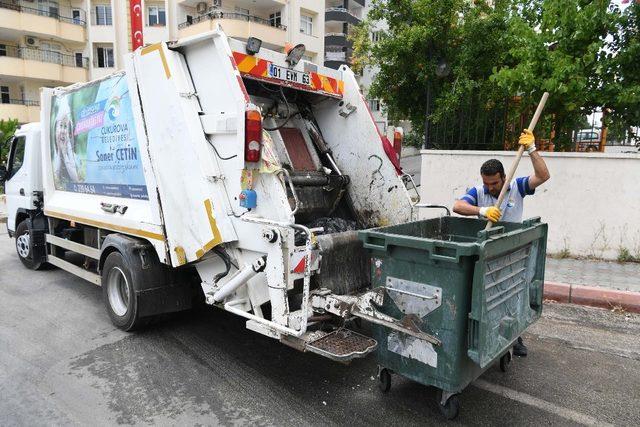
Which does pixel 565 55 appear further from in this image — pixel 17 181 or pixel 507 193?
pixel 17 181

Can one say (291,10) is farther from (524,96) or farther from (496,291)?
(496,291)

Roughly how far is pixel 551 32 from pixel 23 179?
742 centimetres

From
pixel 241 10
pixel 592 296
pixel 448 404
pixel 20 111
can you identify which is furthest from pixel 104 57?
pixel 448 404

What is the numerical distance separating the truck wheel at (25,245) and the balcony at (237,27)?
17667mm

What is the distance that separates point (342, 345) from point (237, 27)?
22616 mm

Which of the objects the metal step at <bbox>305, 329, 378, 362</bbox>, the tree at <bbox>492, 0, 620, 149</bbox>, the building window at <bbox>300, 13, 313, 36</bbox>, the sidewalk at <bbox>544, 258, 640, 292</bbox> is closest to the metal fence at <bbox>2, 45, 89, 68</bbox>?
the building window at <bbox>300, 13, 313, 36</bbox>

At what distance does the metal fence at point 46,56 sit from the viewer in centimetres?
2431

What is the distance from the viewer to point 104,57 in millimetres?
25734

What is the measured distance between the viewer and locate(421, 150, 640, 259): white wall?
6.17m

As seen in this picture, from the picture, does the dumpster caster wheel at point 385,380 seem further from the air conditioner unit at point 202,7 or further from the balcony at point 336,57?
the balcony at point 336,57

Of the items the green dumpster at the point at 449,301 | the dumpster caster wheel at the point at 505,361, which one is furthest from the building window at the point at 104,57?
the dumpster caster wheel at the point at 505,361

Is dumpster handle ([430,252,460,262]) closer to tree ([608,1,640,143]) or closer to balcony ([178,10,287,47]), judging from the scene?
tree ([608,1,640,143])

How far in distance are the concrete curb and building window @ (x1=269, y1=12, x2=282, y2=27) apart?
2408 cm

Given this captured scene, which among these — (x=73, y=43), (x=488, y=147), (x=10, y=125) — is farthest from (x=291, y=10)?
(x=488, y=147)
